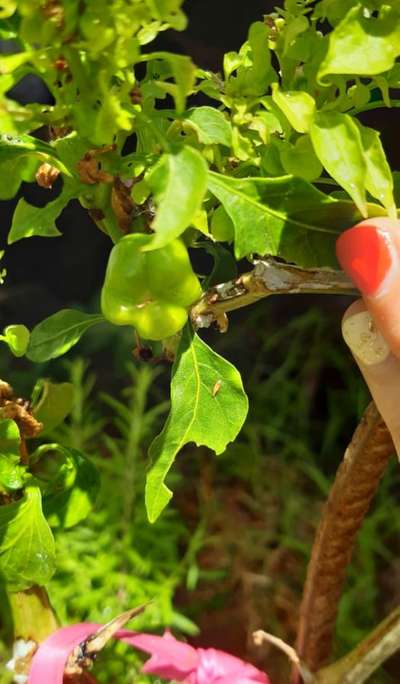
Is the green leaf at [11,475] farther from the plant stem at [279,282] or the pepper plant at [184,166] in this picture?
the plant stem at [279,282]

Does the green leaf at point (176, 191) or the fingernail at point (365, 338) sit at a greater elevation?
the green leaf at point (176, 191)

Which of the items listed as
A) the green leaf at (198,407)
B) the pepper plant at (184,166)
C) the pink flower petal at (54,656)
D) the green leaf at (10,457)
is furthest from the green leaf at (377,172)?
the pink flower petal at (54,656)

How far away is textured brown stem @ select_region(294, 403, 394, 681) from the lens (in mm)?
495

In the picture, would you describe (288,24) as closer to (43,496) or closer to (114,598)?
(43,496)

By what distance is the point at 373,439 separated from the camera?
490 millimetres

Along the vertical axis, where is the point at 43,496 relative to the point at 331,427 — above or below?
above

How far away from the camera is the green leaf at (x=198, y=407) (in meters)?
0.41

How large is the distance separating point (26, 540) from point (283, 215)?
0.69 feet

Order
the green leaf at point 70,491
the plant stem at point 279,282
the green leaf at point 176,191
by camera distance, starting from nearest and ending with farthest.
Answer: the green leaf at point 176,191 → the plant stem at point 279,282 → the green leaf at point 70,491

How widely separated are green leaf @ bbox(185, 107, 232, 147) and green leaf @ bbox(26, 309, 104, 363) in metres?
0.16

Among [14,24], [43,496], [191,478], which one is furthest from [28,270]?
[14,24]

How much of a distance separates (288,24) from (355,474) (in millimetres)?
249

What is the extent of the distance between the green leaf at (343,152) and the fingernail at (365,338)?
94 mm

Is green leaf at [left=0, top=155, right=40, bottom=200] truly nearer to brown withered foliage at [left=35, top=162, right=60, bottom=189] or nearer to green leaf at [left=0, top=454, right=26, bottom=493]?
brown withered foliage at [left=35, top=162, right=60, bottom=189]
